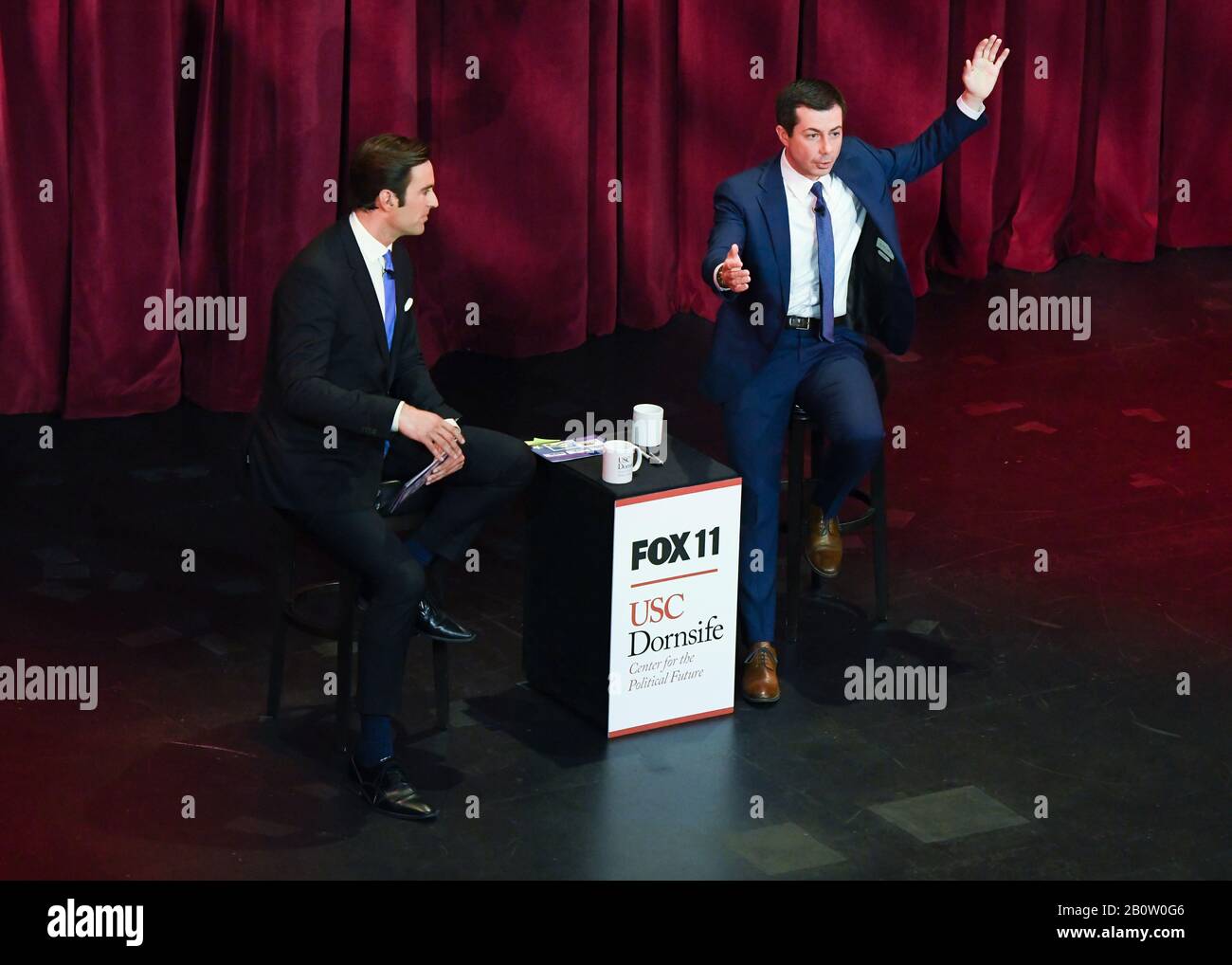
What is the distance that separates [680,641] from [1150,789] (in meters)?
1.06

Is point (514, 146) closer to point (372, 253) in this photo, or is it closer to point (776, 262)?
point (776, 262)

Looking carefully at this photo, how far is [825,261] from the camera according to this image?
488cm

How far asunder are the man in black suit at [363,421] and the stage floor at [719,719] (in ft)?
0.73

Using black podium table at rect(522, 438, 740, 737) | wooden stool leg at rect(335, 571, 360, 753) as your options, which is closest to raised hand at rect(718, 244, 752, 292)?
black podium table at rect(522, 438, 740, 737)

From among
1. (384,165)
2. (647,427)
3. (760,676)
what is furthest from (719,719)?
(384,165)

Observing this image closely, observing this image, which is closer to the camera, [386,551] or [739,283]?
[386,551]

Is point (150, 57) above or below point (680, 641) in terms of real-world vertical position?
above

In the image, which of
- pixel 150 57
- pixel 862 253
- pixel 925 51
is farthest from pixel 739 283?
pixel 925 51

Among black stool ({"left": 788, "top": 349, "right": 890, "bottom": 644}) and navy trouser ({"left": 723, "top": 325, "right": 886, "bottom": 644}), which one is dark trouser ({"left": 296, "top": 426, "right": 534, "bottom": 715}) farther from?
black stool ({"left": 788, "top": 349, "right": 890, "bottom": 644})

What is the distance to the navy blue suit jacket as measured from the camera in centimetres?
487

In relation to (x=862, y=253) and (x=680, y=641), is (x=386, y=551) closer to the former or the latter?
(x=680, y=641)

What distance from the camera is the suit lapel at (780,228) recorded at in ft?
15.9

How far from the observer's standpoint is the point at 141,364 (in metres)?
6.25

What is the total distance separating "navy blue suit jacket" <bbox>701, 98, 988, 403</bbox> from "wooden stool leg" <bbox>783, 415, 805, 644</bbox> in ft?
0.64
